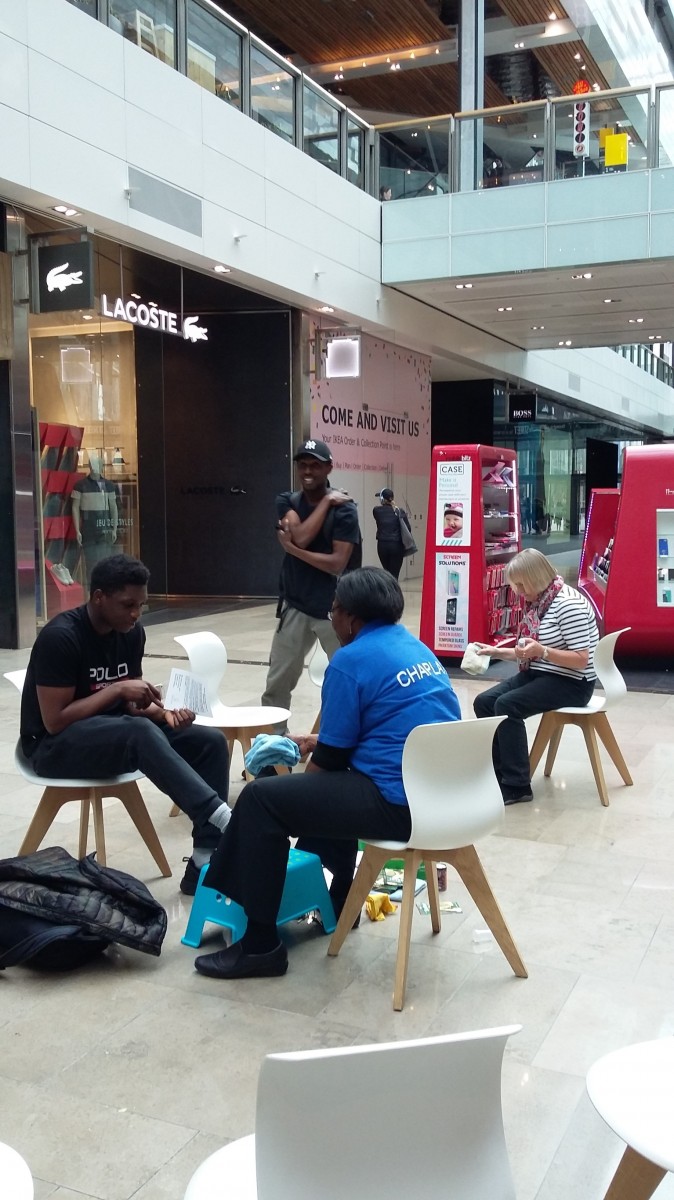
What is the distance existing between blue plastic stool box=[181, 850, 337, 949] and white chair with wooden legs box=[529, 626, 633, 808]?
1.83m

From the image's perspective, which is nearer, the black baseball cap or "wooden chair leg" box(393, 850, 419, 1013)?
"wooden chair leg" box(393, 850, 419, 1013)

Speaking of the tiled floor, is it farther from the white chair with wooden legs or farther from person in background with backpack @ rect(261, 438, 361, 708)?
person in background with backpack @ rect(261, 438, 361, 708)

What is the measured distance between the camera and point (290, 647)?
5113 millimetres

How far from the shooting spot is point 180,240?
31.2 feet

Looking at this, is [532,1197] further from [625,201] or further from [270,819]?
[625,201]

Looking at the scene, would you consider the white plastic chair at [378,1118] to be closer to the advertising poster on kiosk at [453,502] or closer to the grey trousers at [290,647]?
the grey trousers at [290,647]

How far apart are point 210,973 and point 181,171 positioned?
823 centimetres

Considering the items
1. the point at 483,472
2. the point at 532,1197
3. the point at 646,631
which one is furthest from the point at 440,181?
the point at 532,1197

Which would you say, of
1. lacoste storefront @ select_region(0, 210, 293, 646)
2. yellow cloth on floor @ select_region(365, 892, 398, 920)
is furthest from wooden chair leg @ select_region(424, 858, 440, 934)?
lacoste storefront @ select_region(0, 210, 293, 646)

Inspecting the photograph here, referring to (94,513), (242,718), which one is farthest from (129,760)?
(94,513)

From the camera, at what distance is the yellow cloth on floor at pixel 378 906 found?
11.2 ft

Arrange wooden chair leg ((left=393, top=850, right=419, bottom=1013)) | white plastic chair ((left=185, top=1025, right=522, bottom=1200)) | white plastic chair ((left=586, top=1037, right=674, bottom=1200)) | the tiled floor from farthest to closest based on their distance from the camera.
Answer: wooden chair leg ((left=393, top=850, right=419, bottom=1013)) → the tiled floor → white plastic chair ((left=586, top=1037, right=674, bottom=1200)) → white plastic chair ((left=185, top=1025, right=522, bottom=1200))

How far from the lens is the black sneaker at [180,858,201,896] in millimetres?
3529

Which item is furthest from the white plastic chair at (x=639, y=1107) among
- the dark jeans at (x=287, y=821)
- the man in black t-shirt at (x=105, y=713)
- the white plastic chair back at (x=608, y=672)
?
the white plastic chair back at (x=608, y=672)
